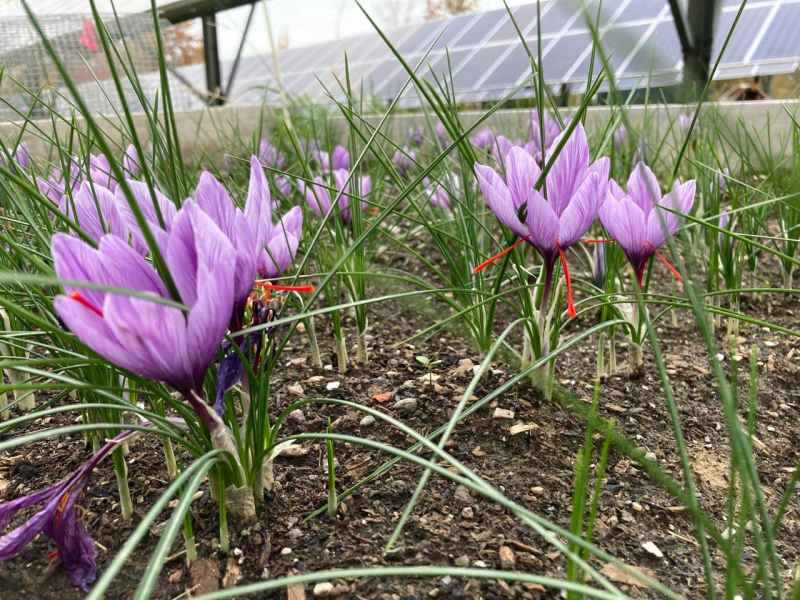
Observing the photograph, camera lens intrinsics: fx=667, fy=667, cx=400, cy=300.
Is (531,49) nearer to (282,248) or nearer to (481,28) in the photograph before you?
(481,28)

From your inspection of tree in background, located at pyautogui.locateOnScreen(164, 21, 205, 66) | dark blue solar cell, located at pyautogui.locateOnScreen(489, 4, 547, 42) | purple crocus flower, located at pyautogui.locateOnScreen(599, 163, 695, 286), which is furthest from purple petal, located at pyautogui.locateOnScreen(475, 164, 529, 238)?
tree in background, located at pyautogui.locateOnScreen(164, 21, 205, 66)

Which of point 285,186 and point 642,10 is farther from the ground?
point 642,10

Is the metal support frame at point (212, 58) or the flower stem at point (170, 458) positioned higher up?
the metal support frame at point (212, 58)

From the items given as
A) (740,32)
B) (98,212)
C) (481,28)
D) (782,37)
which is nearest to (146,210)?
(98,212)

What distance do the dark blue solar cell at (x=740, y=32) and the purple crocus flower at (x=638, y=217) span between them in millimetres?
3542

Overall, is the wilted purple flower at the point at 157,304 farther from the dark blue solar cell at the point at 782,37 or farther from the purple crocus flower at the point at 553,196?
the dark blue solar cell at the point at 782,37

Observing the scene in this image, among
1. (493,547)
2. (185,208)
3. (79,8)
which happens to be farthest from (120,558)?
(79,8)

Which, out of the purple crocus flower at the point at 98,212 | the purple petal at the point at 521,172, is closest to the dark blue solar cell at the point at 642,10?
the purple petal at the point at 521,172

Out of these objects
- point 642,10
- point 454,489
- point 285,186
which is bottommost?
point 454,489

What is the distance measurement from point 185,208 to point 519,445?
588 mm

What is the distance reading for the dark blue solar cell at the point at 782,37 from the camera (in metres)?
3.89

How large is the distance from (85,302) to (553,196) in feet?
1.90

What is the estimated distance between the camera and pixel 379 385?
1.15 metres

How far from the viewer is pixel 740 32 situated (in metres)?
4.46
